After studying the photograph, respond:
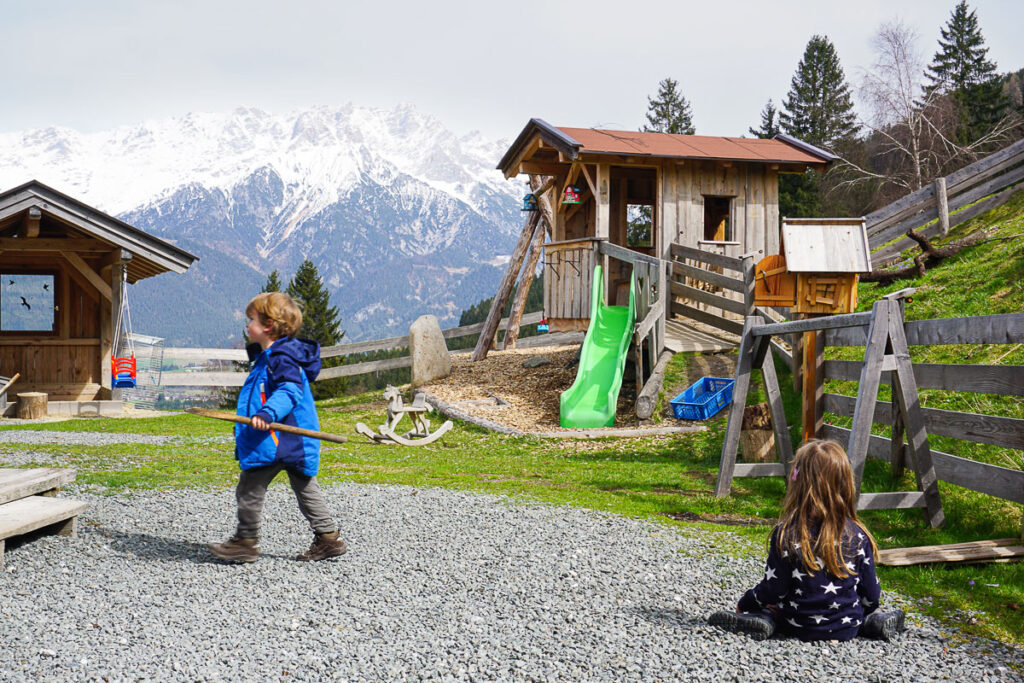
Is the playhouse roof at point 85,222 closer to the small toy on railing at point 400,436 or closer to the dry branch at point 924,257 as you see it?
the small toy on railing at point 400,436

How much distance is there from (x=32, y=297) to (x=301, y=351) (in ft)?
49.4

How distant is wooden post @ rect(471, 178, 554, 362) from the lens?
68.4ft

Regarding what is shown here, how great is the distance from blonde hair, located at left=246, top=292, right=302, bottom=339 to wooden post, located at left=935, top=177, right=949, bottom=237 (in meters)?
15.0

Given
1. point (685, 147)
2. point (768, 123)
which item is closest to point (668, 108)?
point (768, 123)

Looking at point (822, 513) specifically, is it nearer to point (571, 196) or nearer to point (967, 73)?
point (571, 196)

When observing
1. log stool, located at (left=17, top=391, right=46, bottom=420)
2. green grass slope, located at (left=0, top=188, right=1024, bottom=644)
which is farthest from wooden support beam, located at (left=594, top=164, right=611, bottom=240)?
log stool, located at (left=17, top=391, right=46, bottom=420)

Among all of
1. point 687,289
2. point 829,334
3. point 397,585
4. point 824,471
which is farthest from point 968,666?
point 687,289

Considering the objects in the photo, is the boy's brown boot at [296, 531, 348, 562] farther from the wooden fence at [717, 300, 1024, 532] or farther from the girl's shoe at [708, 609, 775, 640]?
the wooden fence at [717, 300, 1024, 532]

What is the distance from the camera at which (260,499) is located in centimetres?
503

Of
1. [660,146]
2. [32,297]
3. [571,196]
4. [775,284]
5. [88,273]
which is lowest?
[775,284]

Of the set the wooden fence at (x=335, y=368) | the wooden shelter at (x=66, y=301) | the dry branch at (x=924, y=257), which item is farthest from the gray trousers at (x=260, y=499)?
the wooden fence at (x=335, y=368)

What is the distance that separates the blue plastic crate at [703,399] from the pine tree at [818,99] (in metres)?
40.0

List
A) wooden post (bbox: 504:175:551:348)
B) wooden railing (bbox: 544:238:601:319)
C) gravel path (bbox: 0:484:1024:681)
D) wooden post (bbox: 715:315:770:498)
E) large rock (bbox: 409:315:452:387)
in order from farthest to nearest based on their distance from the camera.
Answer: wooden post (bbox: 504:175:551:348)
large rock (bbox: 409:315:452:387)
wooden railing (bbox: 544:238:601:319)
wooden post (bbox: 715:315:770:498)
gravel path (bbox: 0:484:1024:681)

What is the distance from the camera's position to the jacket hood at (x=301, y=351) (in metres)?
4.97
